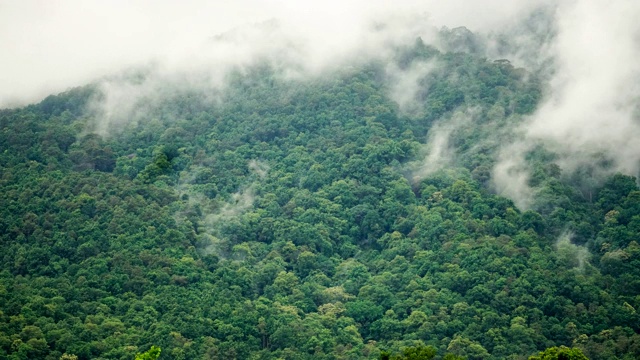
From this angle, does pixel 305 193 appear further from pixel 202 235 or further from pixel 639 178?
pixel 639 178

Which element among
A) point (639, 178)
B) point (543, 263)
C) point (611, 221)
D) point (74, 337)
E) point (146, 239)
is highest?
point (639, 178)

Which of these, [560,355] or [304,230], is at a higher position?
[304,230]

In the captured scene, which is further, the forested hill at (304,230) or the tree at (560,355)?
the forested hill at (304,230)

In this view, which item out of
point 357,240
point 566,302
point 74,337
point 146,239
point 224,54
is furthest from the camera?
point 224,54

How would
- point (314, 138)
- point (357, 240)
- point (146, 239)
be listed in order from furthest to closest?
point (314, 138) → point (357, 240) → point (146, 239)

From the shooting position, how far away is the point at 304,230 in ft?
241

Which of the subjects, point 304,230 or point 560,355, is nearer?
point 560,355

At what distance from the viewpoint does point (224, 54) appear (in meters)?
101

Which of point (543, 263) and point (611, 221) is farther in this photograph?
point (611, 221)

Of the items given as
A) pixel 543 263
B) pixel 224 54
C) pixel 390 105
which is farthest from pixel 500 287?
pixel 224 54

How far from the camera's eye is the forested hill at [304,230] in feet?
199

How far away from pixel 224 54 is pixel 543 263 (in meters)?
47.5

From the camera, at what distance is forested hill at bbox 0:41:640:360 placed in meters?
60.8

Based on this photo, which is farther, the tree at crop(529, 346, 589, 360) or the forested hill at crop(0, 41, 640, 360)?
the forested hill at crop(0, 41, 640, 360)
